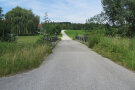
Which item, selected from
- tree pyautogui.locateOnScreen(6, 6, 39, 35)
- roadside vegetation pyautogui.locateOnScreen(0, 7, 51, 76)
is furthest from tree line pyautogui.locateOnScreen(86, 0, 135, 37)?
tree pyautogui.locateOnScreen(6, 6, 39, 35)

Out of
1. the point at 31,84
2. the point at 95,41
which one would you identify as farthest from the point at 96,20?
the point at 31,84

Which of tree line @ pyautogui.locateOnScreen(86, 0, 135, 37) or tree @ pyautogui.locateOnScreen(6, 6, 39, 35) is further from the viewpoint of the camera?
tree @ pyautogui.locateOnScreen(6, 6, 39, 35)

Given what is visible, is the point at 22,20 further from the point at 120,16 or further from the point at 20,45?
the point at 20,45

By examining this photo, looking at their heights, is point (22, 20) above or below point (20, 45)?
above

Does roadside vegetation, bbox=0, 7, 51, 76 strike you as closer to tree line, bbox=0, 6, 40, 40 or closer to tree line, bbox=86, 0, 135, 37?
tree line, bbox=0, 6, 40, 40

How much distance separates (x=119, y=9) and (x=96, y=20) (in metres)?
6.89

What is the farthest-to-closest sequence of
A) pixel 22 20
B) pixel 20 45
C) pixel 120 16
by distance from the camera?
pixel 22 20 → pixel 120 16 → pixel 20 45

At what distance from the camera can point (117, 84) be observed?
12.8 ft

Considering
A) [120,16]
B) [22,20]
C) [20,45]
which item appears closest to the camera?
[20,45]

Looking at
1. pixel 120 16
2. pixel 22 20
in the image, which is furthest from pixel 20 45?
pixel 22 20

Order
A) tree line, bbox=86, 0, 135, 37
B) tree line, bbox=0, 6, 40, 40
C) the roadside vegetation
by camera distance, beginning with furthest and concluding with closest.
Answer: tree line, bbox=0, 6, 40, 40, tree line, bbox=86, 0, 135, 37, the roadside vegetation

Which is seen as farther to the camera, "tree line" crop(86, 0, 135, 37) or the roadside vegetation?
"tree line" crop(86, 0, 135, 37)

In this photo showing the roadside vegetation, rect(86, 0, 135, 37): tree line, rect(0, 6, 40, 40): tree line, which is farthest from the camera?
rect(0, 6, 40, 40): tree line

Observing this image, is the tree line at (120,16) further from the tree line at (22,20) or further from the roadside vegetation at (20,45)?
the tree line at (22,20)
